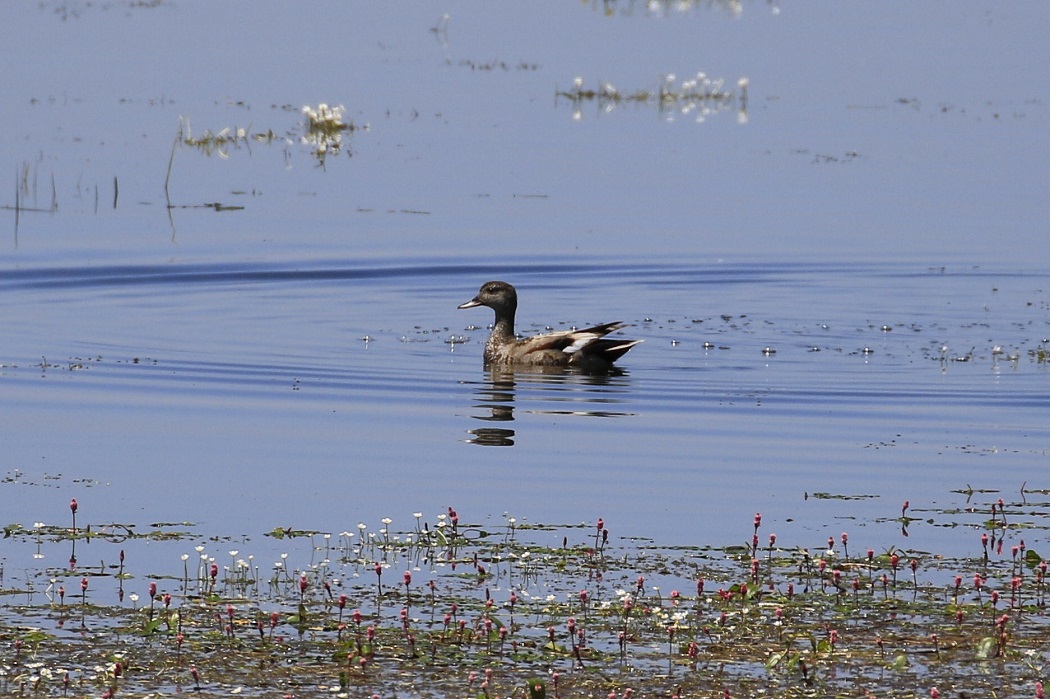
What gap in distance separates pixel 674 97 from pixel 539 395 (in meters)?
19.3

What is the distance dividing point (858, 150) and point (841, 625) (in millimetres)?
20728

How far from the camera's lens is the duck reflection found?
14.4 metres

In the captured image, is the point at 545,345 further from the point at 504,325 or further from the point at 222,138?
the point at 222,138

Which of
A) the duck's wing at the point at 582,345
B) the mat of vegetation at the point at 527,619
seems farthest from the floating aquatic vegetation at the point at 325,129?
the mat of vegetation at the point at 527,619

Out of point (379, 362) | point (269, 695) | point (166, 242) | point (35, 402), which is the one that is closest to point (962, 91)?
point (166, 242)

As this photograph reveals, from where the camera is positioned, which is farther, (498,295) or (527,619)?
(498,295)

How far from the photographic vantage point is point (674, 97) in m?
34.4

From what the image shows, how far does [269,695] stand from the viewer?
24.9ft

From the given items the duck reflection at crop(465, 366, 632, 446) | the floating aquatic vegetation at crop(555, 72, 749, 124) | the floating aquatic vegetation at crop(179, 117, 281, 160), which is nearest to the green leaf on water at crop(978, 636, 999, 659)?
the duck reflection at crop(465, 366, 632, 446)

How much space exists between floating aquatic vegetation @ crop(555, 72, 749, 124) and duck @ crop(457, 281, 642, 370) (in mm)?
15139

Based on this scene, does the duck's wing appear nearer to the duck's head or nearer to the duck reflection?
the duck reflection

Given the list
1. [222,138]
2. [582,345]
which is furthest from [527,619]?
[222,138]

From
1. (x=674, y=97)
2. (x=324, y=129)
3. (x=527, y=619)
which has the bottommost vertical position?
(x=527, y=619)

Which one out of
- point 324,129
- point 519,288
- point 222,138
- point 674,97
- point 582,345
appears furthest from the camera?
point 674,97
